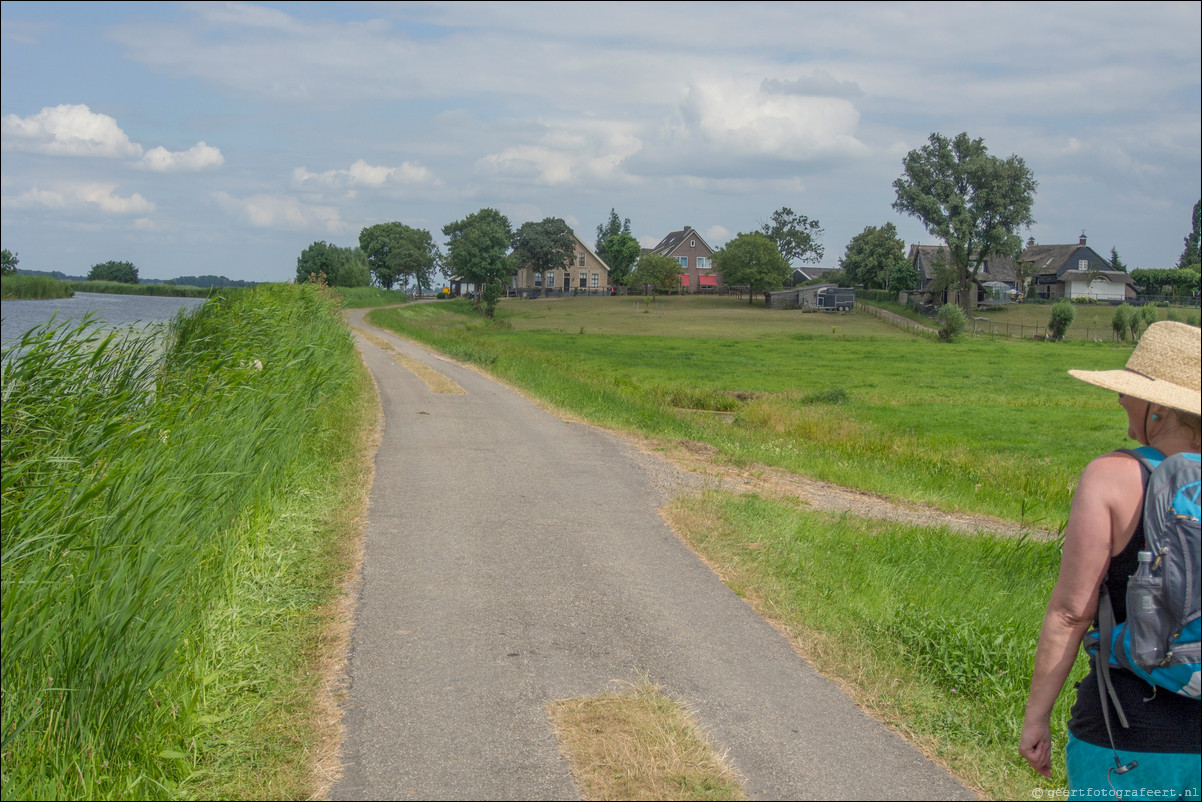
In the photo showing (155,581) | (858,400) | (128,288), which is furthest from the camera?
(128,288)

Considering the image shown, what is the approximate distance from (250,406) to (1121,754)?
295 inches

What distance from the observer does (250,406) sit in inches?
328

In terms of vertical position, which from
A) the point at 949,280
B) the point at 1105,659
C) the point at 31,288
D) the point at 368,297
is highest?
the point at 949,280

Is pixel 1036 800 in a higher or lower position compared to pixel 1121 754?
lower

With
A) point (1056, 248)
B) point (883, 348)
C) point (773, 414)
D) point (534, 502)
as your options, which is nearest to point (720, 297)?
point (1056, 248)

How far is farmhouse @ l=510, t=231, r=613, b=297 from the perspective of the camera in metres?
119

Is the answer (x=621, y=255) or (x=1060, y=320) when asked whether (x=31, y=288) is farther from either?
(x=1060, y=320)

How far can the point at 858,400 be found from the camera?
30.3 metres

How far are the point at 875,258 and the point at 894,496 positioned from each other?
9814cm

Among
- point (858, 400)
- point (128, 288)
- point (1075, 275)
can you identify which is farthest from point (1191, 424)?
point (128, 288)

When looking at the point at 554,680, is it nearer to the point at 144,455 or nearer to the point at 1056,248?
the point at 144,455

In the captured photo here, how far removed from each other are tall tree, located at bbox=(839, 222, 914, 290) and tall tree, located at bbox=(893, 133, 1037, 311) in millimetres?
18801

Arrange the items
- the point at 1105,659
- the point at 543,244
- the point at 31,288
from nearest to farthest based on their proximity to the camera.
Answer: the point at 1105,659 < the point at 31,288 < the point at 543,244

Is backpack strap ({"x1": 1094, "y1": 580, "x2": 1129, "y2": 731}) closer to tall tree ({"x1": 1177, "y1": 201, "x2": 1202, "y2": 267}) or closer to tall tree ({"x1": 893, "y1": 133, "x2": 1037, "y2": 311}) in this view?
tall tree ({"x1": 893, "y1": 133, "x2": 1037, "y2": 311})
